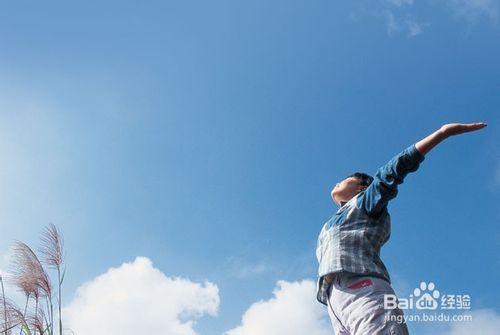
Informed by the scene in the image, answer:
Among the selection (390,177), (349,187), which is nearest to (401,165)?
(390,177)

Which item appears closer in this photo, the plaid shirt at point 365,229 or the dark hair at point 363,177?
the plaid shirt at point 365,229

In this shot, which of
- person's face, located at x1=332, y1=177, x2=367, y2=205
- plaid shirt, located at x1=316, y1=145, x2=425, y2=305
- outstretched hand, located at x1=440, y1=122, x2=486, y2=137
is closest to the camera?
outstretched hand, located at x1=440, y1=122, x2=486, y2=137

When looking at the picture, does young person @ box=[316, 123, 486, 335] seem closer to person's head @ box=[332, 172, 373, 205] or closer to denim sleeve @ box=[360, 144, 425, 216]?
denim sleeve @ box=[360, 144, 425, 216]

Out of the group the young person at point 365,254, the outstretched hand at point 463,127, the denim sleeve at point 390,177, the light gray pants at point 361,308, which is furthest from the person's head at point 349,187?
the outstretched hand at point 463,127

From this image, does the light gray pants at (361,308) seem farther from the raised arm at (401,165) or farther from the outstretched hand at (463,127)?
the outstretched hand at (463,127)

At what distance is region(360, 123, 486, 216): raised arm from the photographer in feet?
6.50

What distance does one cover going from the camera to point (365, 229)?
7.50 feet

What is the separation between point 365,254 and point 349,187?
0.48 m

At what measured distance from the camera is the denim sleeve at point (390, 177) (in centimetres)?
207

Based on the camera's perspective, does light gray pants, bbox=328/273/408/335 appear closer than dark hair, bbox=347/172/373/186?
Yes

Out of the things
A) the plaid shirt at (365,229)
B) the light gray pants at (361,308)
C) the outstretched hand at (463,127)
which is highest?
the outstretched hand at (463,127)

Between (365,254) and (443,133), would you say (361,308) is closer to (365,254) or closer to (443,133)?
(365,254)

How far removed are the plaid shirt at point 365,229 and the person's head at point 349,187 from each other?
0.73ft

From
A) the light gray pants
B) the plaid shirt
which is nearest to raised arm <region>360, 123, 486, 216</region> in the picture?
the plaid shirt
